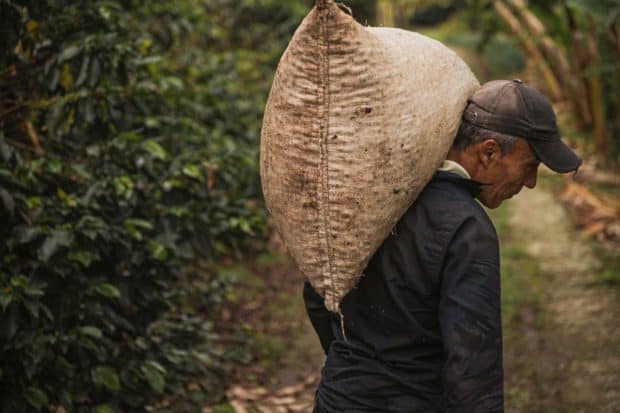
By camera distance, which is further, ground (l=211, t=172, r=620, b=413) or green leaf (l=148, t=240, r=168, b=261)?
ground (l=211, t=172, r=620, b=413)

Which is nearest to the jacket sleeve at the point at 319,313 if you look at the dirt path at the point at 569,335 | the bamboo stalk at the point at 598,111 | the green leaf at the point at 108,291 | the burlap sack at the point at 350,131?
the burlap sack at the point at 350,131

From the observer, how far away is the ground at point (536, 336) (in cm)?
402

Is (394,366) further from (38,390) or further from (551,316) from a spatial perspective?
(551,316)

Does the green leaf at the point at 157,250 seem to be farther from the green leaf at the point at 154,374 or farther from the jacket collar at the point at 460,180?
the jacket collar at the point at 460,180

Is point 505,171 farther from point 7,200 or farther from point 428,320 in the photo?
point 7,200

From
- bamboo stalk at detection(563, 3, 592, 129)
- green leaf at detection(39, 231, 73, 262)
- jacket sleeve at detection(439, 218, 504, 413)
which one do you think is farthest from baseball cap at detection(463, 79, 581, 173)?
bamboo stalk at detection(563, 3, 592, 129)

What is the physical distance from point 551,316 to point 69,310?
3.22m

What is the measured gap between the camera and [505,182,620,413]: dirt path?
3.92 metres

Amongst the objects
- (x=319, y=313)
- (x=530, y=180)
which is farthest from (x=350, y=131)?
(x=319, y=313)

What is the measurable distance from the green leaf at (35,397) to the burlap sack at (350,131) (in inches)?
58.8

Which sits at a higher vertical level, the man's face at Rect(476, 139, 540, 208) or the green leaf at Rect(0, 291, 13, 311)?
the man's face at Rect(476, 139, 540, 208)

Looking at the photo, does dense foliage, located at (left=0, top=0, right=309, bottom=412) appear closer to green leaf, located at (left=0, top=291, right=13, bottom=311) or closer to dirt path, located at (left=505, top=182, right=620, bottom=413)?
green leaf, located at (left=0, top=291, right=13, bottom=311)

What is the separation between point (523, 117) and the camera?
6.31 ft

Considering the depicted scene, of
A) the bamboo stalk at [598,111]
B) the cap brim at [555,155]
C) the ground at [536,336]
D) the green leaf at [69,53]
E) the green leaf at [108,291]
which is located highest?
the green leaf at [69,53]
